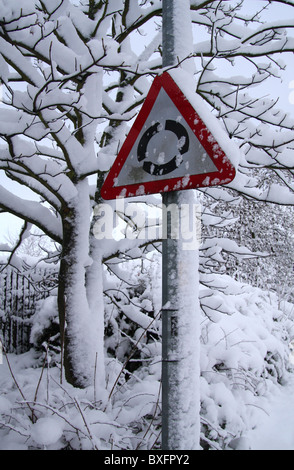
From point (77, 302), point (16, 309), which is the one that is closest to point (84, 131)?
point (77, 302)

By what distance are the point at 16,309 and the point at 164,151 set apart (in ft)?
21.3

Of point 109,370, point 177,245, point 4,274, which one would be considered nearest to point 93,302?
point 109,370

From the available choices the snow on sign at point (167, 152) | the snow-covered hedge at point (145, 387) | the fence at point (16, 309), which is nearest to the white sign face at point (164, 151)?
the snow on sign at point (167, 152)

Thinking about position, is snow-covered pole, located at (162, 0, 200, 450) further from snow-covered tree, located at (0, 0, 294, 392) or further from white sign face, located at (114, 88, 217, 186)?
snow-covered tree, located at (0, 0, 294, 392)

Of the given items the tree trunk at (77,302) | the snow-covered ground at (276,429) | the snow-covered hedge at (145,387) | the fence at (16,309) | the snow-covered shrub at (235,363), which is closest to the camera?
the snow-covered hedge at (145,387)

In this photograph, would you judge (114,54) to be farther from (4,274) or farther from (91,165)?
(4,274)

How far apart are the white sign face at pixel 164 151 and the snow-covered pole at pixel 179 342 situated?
14cm

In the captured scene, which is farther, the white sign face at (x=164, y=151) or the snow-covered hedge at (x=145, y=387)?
the snow-covered hedge at (x=145, y=387)

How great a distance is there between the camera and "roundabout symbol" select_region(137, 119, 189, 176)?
160 centimetres

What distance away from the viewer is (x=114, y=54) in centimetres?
247

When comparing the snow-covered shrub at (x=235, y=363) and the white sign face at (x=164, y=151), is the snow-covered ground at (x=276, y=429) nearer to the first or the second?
the snow-covered shrub at (x=235, y=363)

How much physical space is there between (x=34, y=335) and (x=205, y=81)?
4564 millimetres

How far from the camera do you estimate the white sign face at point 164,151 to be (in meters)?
1.56

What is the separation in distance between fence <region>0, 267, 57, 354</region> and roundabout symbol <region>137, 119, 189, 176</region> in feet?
17.3
